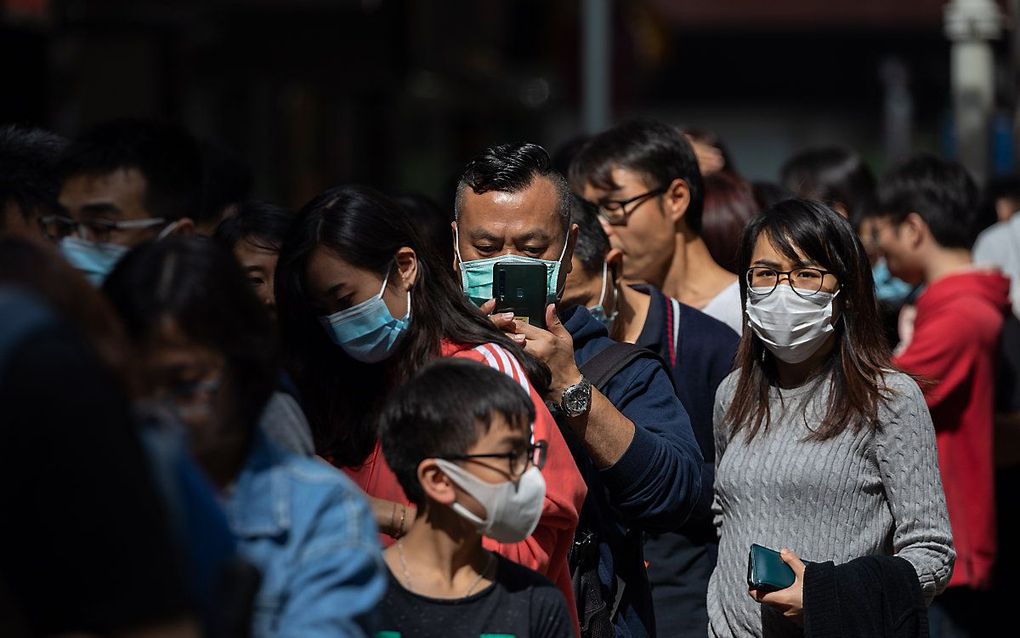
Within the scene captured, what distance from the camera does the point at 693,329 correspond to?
4.52m

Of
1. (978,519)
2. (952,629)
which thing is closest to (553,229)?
(978,519)

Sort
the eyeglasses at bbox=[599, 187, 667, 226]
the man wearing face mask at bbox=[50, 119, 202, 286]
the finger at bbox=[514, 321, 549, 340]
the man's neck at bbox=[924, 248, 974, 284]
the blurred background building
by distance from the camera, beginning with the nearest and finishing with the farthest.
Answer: the finger at bbox=[514, 321, 549, 340] → the man wearing face mask at bbox=[50, 119, 202, 286] → the eyeglasses at bbox=[599, 187, 667, 226] → the man's neck at bbox=[924, 248, 974, 284] → the blurred background building

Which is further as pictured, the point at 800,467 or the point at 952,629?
the point at 952,629

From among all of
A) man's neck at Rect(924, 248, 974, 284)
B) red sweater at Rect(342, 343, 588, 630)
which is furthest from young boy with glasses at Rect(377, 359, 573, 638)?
man's neck at Rect(924, 248, 974, 284)

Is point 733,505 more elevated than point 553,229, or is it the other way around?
point 553,229

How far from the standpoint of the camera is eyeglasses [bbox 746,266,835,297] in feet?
12.9

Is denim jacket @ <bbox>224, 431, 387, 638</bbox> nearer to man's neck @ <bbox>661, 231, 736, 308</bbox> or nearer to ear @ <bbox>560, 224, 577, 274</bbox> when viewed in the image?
ear @ <bbox>560, 224, 577, 274</bbox>

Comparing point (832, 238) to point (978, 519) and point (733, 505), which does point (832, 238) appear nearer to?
point (733, 505)

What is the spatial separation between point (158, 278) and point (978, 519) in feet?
12.5

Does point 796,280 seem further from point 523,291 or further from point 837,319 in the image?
point 523,291

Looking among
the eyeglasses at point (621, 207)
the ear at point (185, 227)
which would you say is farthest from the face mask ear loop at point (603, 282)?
the ear at point (185, 227)

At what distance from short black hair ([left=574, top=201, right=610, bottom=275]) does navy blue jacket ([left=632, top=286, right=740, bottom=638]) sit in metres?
0.24

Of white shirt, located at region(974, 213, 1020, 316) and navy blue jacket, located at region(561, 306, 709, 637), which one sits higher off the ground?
navy blue jacket, located at region(561, 306, 709, 637)

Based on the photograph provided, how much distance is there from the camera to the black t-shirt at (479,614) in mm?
2875
